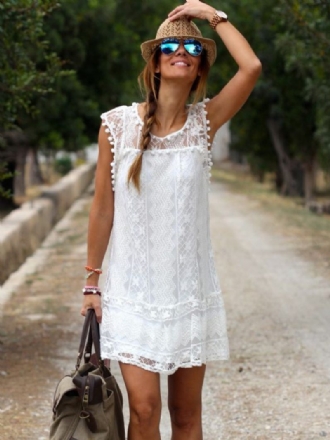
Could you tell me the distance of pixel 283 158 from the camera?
95.2ft

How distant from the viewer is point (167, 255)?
13.4 ft

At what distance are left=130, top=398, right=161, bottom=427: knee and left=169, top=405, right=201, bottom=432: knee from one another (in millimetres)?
191

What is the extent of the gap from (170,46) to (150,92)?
0.65 feet

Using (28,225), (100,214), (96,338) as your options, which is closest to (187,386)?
(96,338)

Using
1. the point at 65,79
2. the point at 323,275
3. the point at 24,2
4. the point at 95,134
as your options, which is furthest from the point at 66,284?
the point at 95,134

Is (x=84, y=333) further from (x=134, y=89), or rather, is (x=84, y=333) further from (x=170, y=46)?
(x=134, y=89)

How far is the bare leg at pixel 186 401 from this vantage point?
413 centimetres

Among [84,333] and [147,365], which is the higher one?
[84,333]

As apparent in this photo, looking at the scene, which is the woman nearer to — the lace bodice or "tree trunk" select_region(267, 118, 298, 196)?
the lace bodice

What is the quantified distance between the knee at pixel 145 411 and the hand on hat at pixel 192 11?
151cm

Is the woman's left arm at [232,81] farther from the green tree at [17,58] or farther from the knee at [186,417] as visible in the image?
the green tree at [17,58]

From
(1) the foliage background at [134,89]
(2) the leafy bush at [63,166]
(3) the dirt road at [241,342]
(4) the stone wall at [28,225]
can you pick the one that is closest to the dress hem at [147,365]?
(3) the dirt road at [241,342]

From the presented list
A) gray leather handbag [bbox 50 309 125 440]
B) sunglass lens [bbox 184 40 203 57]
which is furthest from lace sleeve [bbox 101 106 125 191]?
gray leather handbag [bbox 50 309 125 440]

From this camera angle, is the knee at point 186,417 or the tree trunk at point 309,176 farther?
the tree trunk at point 309,176
